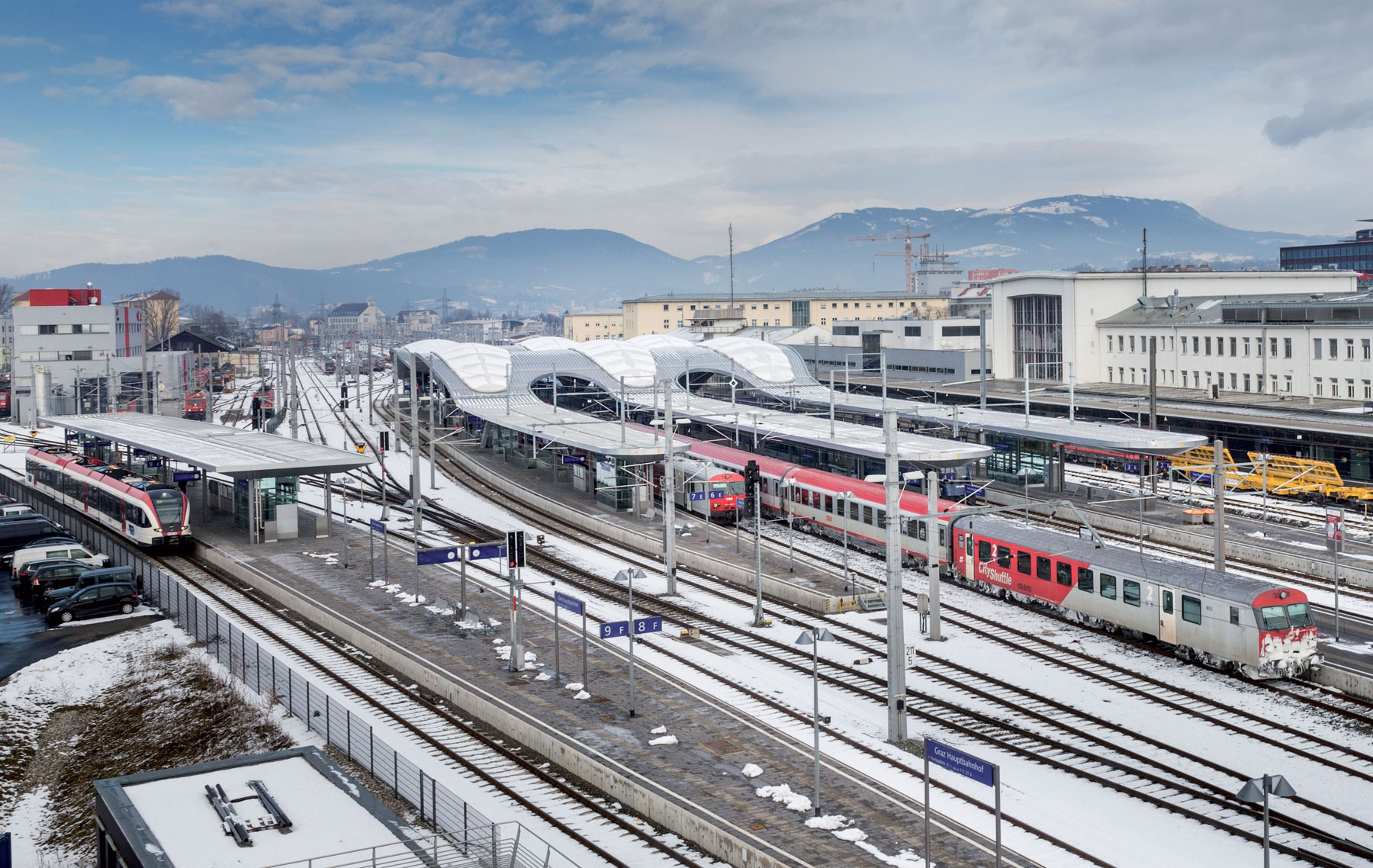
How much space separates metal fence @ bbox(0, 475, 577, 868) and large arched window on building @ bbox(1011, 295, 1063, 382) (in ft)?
230

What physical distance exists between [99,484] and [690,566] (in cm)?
2791

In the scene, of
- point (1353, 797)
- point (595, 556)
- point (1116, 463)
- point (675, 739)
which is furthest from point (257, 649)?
point (1116, 463)

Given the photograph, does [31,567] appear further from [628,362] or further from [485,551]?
[628,362]

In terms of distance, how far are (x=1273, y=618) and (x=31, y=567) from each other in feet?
133

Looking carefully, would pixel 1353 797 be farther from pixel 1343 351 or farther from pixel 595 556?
pixel 1343 351

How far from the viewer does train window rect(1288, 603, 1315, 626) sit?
97.3ft

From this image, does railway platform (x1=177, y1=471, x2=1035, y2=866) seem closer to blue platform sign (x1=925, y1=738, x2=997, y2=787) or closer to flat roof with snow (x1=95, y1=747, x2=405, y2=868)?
blue platform sign (x1=925, y1=738, x2=997, y2=787)

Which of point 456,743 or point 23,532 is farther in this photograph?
point 23,532

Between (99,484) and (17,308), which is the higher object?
(17,308)

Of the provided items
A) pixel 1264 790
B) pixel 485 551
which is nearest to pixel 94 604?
pixel 485 551

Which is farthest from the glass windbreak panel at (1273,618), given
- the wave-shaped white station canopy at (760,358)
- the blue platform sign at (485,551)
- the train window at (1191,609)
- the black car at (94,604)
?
the wave-shaped white station canopy at (760,358)

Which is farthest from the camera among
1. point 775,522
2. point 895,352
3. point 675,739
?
point 895,352

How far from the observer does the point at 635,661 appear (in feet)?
107

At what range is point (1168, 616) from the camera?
32156mm
